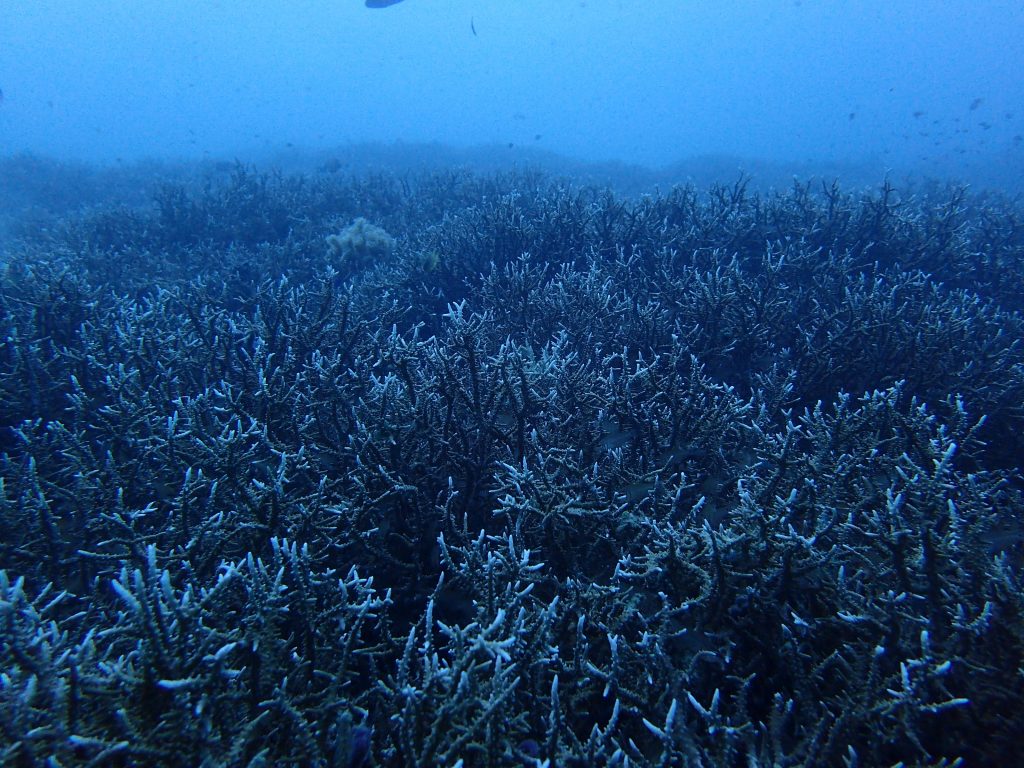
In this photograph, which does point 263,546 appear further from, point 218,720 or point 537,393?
point 537,393

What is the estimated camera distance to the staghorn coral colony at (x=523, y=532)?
1619 mm

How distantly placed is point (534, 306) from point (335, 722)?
3914 millimetres

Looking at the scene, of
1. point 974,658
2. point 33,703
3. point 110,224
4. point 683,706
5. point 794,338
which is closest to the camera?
point 33,703

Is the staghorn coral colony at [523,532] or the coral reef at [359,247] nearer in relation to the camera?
the staghorn coral colony at [523,532]

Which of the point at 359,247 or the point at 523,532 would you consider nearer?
the point at 523,532

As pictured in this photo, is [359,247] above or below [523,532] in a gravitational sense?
above

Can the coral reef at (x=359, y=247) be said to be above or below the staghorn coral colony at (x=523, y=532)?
above

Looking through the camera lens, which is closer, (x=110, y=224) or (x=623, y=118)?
(x=110, y=224)

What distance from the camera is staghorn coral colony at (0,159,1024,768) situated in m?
1.62

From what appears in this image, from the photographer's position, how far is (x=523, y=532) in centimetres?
259

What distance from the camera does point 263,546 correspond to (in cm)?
250

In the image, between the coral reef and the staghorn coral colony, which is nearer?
the staghorn coral colony

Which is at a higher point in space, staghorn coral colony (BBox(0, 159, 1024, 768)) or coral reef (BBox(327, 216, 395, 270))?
coral reef (BBox(327, 216, 395, 270))

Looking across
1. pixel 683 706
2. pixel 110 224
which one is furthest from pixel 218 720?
pixel 110 224
